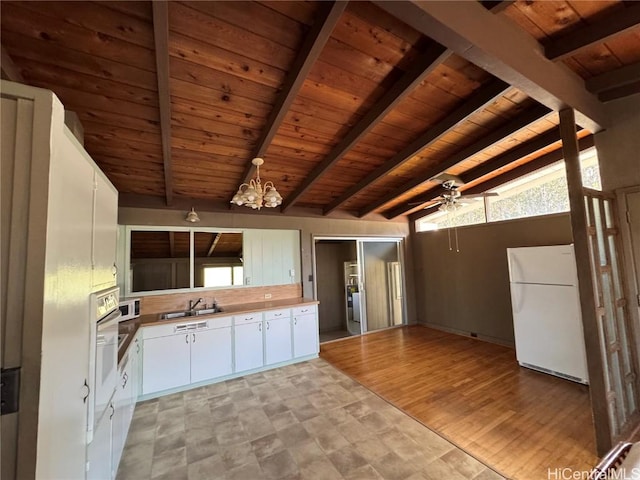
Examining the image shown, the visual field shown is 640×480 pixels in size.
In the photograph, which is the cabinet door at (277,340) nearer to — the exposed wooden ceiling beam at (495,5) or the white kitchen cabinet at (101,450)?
the white kitchen cabinet at (101,450)

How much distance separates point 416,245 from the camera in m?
6.15

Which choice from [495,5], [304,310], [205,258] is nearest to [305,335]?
[304,310]

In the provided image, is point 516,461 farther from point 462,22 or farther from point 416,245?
point 416,245

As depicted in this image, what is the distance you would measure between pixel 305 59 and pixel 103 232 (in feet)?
5.66

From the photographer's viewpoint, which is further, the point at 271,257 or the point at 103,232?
the point at 271,257

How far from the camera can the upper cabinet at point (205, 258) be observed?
371 cm

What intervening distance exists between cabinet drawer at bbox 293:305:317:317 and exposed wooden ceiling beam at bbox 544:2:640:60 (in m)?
3.83

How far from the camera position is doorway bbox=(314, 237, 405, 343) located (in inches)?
219

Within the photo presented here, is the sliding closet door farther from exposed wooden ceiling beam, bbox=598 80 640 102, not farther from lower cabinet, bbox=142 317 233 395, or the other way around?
exposed wooden ceiling beam, bbox=598 80 640 102

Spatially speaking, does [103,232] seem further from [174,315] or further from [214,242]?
[214,242]

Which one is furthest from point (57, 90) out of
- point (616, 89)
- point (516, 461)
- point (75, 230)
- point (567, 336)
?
point (567, 336)

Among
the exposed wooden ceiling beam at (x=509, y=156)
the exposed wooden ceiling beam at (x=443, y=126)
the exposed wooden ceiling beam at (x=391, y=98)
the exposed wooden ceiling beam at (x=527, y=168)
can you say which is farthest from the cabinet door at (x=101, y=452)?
the exposed wooden ceiling beam at (x=527, y=168)

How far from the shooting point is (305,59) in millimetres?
1839

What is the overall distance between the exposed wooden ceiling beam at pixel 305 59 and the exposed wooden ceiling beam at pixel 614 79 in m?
2.44
